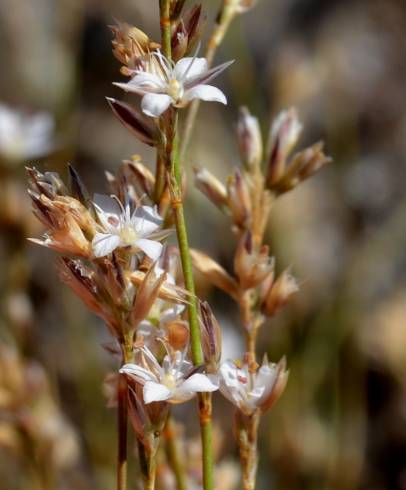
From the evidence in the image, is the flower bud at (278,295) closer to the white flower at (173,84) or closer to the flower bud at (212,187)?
the flower bud at (212,187)

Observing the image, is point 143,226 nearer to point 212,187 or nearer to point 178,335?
point 178,335

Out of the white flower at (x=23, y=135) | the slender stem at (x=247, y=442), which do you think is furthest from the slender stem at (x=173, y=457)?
→ the white flower at (x=23, y=135)

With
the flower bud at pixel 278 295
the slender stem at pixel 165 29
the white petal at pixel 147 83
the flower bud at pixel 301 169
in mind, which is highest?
the slender stem at pixel 165 29

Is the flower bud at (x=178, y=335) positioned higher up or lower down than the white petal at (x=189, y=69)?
lower down

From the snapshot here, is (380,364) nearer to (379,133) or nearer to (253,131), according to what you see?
(379,133)

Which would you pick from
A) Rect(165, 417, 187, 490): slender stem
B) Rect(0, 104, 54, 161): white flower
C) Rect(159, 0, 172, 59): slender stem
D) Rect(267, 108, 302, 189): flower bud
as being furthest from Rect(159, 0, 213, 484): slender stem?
Rect(0, 104, 54, 161): white flower
